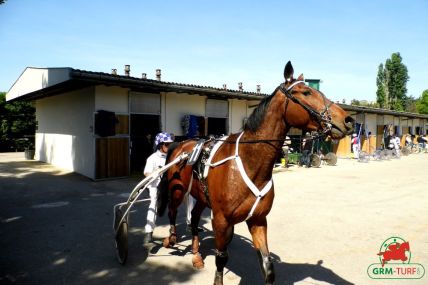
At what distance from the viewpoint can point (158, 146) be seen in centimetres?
564

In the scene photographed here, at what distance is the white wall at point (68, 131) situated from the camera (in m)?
12.4

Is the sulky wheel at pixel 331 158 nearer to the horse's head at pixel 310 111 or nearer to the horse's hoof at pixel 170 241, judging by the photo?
the horse's hoof at pixel 170 241

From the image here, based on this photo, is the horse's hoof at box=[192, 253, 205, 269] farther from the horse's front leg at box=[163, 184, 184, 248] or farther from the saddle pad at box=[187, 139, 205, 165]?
the saddle pad at box=[187, 139, 205, 165]

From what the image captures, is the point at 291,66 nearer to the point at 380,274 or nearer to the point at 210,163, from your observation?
the point at 210,163

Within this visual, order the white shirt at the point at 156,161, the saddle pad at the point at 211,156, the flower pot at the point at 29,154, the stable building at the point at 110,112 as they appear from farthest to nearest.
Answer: the flower pot at the point at 29,154 → the stable building at the point at 110,112 → the white shirt at the point at 156,161 → the saddle pad at the point at 211,156

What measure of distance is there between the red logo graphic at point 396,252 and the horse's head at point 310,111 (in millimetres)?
3033

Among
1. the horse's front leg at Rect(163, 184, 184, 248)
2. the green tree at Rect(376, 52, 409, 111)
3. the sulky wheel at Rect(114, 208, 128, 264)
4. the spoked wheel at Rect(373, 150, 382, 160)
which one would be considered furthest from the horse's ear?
the green tree at Rect(376, 52, 409, 111)

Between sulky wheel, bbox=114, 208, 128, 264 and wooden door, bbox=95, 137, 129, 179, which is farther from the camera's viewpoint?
wooden door, bbox=95, 137, 129, 179

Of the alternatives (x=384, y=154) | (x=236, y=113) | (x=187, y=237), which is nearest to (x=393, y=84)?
(x=384, y=154)

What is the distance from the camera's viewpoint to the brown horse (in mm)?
2893

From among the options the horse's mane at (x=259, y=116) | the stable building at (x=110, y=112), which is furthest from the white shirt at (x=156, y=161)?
the stable building at (x=110, y=112)

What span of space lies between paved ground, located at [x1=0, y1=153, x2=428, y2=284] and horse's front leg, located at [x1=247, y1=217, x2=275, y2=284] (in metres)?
0.87

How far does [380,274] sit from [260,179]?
8.45 feet

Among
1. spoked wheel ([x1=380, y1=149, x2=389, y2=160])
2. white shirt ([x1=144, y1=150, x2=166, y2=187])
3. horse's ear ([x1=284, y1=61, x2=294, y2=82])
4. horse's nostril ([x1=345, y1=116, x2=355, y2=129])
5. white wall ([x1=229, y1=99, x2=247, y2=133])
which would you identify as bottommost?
spoked wheel ([x1=380, y1=149, x2=389, y2=160])
